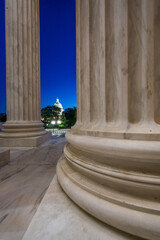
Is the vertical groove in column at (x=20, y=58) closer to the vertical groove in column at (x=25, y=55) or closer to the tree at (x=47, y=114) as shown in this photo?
the vertical groove in column at (x=25, y=55)

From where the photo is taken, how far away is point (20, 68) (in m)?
→ 12.9

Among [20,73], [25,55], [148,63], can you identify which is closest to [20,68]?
[20,73]

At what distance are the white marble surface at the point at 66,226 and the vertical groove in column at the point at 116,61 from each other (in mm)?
2181

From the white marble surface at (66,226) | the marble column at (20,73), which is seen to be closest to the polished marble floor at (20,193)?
the white marble surface at (66,226)

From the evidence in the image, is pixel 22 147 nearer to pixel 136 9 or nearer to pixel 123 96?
pixel 123 96

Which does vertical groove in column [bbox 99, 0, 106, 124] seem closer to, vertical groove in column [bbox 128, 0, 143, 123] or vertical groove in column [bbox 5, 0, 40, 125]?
vertical groove in column [bbox 128, 0, 143, 123]

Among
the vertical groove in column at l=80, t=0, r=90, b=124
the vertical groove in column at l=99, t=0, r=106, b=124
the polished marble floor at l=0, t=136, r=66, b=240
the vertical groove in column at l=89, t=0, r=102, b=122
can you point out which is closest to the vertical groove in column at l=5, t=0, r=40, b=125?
the polished marble floor at l=0, t=136, r=66, b=240

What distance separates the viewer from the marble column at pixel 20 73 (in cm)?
1238

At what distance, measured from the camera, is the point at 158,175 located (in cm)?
248

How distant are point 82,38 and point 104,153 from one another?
3503 mm

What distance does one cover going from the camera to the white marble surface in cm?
238

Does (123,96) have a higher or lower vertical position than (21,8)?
lower

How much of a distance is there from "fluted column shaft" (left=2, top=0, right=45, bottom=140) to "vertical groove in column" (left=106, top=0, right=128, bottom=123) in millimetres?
10802

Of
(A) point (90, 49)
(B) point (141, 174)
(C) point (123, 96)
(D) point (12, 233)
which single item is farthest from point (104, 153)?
(A) point (90, 49)
